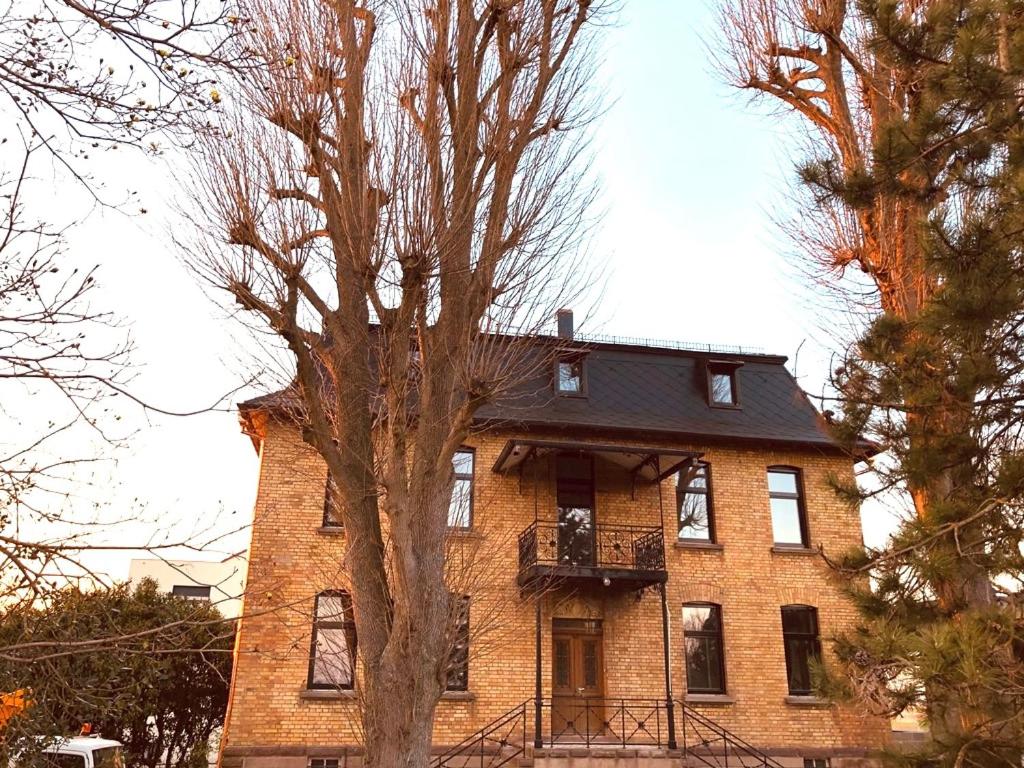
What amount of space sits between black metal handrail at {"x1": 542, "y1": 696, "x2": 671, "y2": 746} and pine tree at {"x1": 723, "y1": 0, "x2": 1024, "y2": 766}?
8691 mm

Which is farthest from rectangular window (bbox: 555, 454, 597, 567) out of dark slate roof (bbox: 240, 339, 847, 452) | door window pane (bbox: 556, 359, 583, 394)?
door window pane (bbox: 556, 359, 583, 394)

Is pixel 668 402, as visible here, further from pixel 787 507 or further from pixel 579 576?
pixel 579 576

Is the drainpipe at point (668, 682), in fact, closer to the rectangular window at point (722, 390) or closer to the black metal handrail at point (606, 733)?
the black metal handrail at point (606, 733)

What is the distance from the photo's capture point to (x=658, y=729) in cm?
1427

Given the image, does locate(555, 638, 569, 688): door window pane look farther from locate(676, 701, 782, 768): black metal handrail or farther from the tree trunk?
the tree trunk

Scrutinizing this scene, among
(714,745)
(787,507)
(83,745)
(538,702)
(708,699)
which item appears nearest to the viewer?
(83,745)

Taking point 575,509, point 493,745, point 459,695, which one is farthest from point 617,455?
point 493,745

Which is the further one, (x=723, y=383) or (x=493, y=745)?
(x=723, y=383)

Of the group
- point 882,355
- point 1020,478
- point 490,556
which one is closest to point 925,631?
point 1020,478

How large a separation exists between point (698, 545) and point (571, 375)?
414 cm

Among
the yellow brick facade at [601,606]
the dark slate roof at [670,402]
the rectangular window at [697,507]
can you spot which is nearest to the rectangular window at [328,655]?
the yellow brick facade at [601,606]

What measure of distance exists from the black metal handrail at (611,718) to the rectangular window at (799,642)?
2697 millimetres

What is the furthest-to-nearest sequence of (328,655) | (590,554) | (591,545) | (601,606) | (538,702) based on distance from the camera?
(591,545)
(590,554)
(601,606)
(328,655)
(538,702)

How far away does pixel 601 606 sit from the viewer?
15172mm
